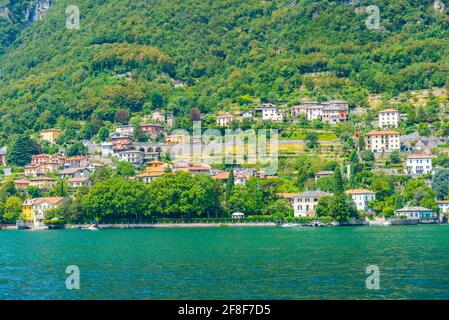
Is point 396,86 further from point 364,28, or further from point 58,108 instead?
point 58,108

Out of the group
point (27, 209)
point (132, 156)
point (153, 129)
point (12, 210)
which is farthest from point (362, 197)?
point (153, 129)

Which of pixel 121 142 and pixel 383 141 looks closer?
pixel 383 141

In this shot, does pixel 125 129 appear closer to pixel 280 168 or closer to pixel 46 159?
pixel 46 159

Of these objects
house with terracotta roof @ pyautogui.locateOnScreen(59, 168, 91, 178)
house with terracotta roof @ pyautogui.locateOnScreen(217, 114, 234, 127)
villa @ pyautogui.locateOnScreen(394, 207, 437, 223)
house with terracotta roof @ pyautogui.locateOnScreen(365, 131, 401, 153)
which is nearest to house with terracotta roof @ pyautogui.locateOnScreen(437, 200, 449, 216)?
A: villa @ pyautogui.locateOnScreen(394, 207, 437, 223)

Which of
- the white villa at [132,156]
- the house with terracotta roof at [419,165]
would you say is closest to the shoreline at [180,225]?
the house with terracotta roof at [419,165]

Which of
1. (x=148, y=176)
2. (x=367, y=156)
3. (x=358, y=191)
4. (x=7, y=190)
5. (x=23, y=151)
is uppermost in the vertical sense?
(x=23, y=151)

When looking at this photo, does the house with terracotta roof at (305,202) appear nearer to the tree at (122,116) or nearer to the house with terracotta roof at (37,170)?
the house with terracotta roof at (37,170)
